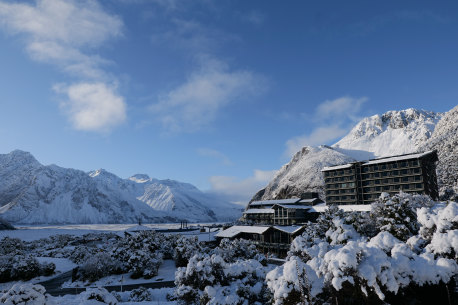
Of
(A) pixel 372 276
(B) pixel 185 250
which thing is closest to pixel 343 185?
(B) pixel 185 250

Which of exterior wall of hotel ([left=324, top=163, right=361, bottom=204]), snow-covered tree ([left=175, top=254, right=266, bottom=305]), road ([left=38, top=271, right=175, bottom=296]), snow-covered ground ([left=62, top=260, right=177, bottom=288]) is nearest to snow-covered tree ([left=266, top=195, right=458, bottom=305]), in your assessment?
snow-covered tree ([left=175, top=254, right=266, bottom=305])

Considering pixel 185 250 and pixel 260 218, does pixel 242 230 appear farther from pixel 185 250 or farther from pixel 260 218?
pixel 260 218

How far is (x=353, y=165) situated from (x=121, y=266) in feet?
256

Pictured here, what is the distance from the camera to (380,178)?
295 feet

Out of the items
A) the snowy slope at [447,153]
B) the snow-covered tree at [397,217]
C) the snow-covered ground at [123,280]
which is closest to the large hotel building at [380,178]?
the snowy slope at [447,153]

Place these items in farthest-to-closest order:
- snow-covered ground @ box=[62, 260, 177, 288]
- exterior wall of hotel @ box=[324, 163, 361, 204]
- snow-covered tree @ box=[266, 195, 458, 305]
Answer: exterior wall of hotel @ box=[324, 163, 361, 204] < snow-covered ground @ box=[62, 260, 177, 288] < snow-covered tree @ box=[266, 195, 458, 305]

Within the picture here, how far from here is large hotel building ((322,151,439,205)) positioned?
80.3 metres

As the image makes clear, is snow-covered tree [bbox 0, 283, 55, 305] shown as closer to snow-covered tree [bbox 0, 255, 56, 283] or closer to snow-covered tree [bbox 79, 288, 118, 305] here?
snow-covered tree [bbox 79, 288, 118, 305]

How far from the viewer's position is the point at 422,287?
16.5 metres

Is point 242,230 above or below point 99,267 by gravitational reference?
above

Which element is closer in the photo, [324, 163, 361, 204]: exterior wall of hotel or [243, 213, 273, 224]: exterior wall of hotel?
[243, 213, 273, 224]: exterior wall of hotel

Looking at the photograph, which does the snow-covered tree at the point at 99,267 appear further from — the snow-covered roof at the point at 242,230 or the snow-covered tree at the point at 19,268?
the snow-covered roof at the point at 242,230

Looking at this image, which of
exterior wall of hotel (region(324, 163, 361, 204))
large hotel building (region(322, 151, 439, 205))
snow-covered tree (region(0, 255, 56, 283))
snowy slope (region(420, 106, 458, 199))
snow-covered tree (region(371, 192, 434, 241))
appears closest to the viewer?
snow-covered tree (region(371, 192, 434, 241))

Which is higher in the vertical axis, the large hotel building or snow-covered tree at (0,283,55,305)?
the large hotel building
